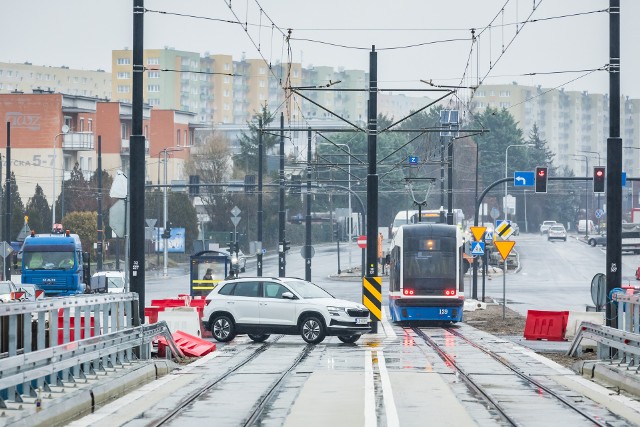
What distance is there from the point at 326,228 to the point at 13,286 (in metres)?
94.6

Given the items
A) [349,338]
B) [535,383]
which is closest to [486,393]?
[535,383]

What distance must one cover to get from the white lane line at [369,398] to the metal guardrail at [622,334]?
390 centimetres

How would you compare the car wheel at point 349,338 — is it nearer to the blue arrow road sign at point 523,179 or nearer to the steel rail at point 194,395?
the steel rail at point 194,395

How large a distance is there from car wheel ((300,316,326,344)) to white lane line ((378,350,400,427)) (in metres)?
5.81

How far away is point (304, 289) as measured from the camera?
31.5 m

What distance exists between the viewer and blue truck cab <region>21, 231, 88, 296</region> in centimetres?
5072

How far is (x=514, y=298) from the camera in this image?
214 ft

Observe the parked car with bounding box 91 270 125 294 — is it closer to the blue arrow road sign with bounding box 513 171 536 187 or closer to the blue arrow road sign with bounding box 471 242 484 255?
the blue arrow road sign with bounding box 471 242 484 255

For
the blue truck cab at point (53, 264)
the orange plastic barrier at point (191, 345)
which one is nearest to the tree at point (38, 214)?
the blue truck cab at point (53, 264)

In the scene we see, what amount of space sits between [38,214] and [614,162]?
65559mm

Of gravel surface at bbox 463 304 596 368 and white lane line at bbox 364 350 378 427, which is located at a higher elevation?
white lane line at bbox 364 350 378 427

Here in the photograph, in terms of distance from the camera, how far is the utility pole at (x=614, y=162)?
24953 mm

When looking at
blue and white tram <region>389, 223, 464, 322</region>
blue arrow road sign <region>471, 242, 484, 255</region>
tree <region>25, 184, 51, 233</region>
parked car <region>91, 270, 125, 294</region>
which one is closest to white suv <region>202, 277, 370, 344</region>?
blue and white tram <region>389, 223, 464, 322</region>

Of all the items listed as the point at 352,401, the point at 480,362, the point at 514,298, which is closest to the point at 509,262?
the point at 514,298
